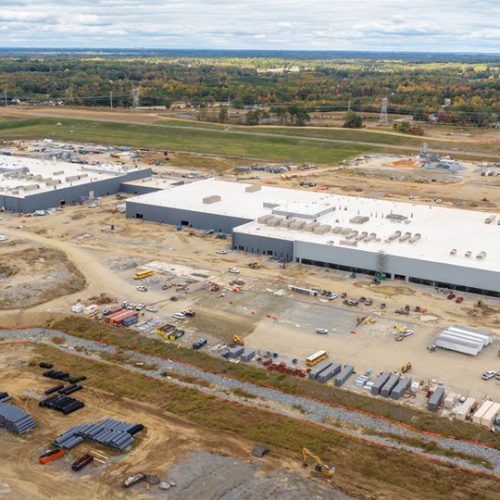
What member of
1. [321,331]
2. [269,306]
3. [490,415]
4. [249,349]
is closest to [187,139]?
[269,306]

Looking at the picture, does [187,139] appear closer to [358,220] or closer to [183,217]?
[183,217]

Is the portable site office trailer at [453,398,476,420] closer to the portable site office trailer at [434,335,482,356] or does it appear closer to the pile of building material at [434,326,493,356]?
the portable site office trailer at [434,335,482,356]

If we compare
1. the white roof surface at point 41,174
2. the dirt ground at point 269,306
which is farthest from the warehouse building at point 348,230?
the white roof surface at point 41,174

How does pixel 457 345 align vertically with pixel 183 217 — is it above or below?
below

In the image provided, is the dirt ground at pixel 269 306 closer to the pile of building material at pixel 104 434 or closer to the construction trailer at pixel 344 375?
the construction trailer at pixel 344 375

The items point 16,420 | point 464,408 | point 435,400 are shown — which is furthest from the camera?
point 435,400

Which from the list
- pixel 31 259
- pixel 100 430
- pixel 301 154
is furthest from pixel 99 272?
pixel 301 154
